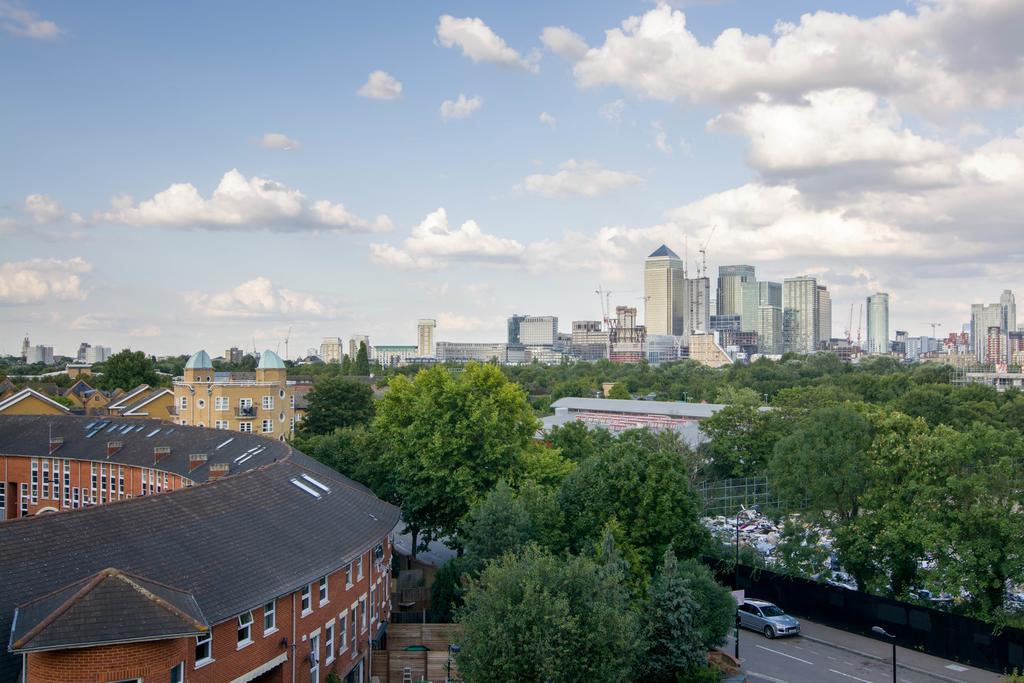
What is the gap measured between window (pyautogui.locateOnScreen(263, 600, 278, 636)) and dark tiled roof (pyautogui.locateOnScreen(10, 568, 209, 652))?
451 cm

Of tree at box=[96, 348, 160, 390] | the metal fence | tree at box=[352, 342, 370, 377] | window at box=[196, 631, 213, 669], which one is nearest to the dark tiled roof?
window at box=[196, 631, 213, 669]

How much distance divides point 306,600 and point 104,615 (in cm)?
827

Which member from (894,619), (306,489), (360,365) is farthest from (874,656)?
(360,365)

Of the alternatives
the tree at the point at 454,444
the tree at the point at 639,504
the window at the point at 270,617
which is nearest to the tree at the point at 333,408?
the tree at the point at 454,444

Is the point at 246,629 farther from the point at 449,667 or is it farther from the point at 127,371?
the point at 127,371

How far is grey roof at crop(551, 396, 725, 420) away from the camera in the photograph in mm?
98312

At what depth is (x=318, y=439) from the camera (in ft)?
186

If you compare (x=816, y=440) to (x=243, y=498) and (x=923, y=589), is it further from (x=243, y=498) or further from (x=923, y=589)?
(x=243, y=498)

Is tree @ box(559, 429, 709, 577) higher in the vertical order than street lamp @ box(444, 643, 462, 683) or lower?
higher

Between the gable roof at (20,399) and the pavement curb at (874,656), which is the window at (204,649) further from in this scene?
the gable roof at (20,399)

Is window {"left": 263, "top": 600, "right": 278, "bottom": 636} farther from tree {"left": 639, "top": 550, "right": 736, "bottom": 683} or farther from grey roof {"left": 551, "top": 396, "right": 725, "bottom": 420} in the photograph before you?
grey roof {"left": 551, "top": 396, "right": 725, "bottom": 420}

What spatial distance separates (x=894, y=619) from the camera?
3641 centimetres

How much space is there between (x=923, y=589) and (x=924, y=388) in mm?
57764

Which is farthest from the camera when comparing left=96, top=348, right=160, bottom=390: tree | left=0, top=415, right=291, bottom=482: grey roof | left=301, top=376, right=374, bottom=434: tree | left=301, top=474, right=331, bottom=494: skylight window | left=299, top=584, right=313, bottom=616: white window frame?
left=96, top=348, right=160, bottom=390: tree
